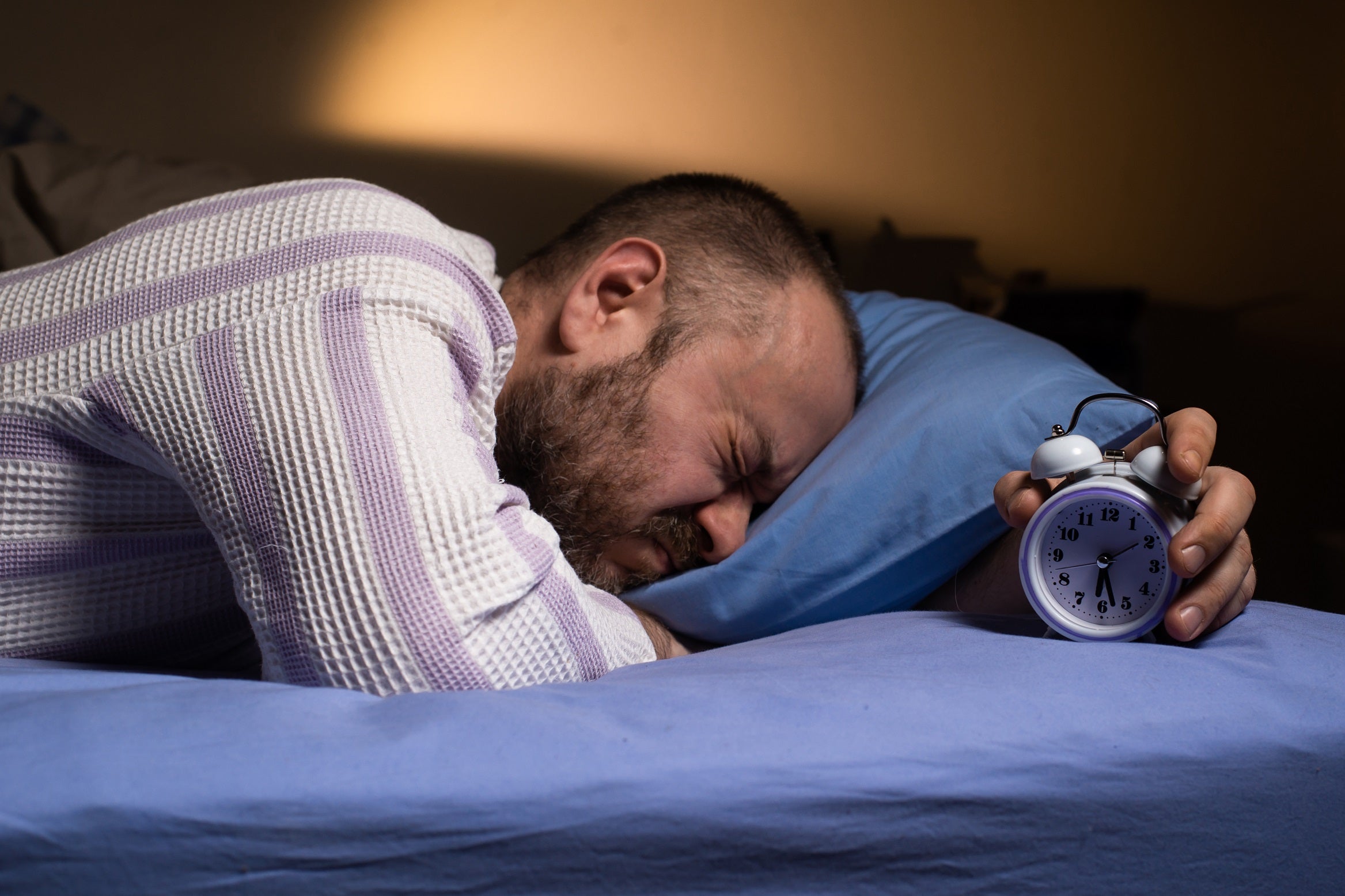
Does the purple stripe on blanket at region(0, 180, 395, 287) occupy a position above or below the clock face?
above

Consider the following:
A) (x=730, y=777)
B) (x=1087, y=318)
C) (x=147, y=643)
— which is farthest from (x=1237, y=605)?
(x=1087, y=318)

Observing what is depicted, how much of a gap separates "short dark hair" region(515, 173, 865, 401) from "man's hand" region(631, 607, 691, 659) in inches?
11.5

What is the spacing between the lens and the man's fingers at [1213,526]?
1.93 ft

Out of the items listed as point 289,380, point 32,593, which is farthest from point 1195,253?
point 32,593

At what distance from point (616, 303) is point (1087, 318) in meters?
1.09

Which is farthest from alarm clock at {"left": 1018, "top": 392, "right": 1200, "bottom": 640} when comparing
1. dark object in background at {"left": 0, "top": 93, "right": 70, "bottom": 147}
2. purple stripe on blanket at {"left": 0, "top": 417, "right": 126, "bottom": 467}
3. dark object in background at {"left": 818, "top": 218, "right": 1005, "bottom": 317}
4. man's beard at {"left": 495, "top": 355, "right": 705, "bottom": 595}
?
dark object in background at {"left": 0, "top": 93, "right": 70, "bottom": 147}

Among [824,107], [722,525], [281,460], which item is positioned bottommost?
[722,525]

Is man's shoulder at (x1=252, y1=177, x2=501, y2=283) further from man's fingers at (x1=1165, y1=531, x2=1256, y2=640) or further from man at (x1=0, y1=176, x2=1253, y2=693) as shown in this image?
man's fingers at (x1=1165, y1=531, x2=1256, y2=640)

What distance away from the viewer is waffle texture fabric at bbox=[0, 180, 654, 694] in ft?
1.85

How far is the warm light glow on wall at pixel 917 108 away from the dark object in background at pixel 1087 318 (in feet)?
0.14

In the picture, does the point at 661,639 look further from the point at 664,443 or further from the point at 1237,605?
the point at 1237,605

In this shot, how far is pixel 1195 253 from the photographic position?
65.9 inches

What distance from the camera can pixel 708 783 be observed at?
1.48ft

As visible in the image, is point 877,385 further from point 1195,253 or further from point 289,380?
point 1195,253
